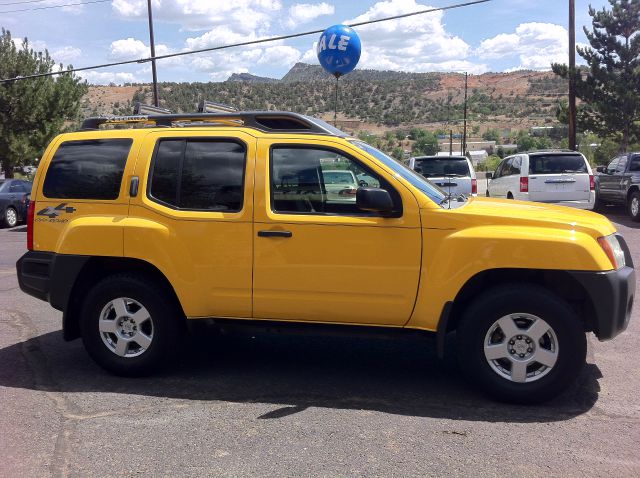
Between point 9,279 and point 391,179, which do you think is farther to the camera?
point 9,279

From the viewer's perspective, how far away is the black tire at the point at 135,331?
201 inches

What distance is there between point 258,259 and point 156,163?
1.17 m

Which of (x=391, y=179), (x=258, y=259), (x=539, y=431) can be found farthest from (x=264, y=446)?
(x=391, y=179)

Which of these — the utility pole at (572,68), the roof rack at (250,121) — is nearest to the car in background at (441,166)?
the roof rack at (250,121)

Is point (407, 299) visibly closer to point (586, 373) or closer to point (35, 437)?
point (586, 373)

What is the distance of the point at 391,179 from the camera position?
4715 mm

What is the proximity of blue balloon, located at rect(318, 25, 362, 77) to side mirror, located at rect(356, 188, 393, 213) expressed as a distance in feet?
26.4

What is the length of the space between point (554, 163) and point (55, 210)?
471 inches

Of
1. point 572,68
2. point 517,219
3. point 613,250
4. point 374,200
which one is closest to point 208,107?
point 374,200

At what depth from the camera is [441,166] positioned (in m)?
14.3

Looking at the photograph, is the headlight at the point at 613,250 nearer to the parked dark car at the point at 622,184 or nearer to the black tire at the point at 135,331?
the black tire at the point at 135,331

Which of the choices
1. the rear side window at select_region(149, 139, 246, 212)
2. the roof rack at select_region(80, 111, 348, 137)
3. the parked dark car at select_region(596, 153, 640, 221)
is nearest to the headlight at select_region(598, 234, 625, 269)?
the roof rack at select_region(80, 111, 348, 137)

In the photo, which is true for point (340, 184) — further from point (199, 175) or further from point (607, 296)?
point (607, 296)

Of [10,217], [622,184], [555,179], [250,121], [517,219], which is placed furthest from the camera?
[10,217]
